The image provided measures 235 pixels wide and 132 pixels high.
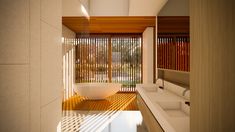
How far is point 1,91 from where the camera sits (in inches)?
33.7

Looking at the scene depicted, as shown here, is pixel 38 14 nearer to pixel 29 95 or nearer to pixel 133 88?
pixel 29 95

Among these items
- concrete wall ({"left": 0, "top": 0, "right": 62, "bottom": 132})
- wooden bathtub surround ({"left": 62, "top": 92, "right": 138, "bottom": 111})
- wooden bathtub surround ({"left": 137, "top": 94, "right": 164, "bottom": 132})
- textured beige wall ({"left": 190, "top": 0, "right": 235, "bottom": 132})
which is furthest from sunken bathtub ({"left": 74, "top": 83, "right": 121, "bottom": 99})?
textured beige wall ({"left": 190, "top": 0, "right": 235, "bottom": 132})

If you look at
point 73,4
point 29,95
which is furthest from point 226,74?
point 73,4

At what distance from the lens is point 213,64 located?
0.77 meters

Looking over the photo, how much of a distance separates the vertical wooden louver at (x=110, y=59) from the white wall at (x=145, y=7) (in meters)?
3.05

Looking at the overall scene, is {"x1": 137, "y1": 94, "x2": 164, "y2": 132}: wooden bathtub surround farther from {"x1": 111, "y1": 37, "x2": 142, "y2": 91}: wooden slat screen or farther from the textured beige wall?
{"x1": 111, "y1": 37, "x2": 142, "y2": 91}: wooden slat screen

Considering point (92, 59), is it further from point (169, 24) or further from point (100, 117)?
point (169, 24)

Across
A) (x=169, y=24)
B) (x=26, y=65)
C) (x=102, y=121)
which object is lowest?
(x=102, y=121)

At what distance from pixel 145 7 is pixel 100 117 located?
2.31 metres

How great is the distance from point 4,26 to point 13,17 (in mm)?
58

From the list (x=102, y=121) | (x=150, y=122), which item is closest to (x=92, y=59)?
(x=102, y=121)

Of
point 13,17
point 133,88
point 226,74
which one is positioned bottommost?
point 133,88

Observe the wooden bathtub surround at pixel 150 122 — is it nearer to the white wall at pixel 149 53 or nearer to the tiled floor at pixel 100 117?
the tiled floor at pixel 100 117

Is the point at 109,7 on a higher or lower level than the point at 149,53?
higher
